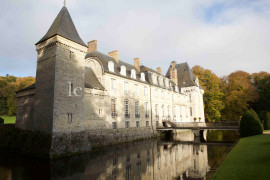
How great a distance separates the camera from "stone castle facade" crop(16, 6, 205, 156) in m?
14.1

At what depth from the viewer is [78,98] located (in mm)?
15641

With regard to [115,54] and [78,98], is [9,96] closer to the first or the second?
[115,54]

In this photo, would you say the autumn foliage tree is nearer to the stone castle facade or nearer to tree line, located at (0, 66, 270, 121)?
tree line, located at (0, 66, 270, 121)

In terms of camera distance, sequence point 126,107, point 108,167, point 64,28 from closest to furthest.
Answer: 1. point 108,167
2. point 64,28
3. point 126,107

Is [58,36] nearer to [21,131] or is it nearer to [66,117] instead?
[66,117]

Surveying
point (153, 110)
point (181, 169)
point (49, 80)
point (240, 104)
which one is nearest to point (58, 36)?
point (49, 80)

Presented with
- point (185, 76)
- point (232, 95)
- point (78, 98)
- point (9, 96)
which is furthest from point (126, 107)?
point (9, 96)

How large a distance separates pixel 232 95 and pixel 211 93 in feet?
12.2

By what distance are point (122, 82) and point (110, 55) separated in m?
5.68

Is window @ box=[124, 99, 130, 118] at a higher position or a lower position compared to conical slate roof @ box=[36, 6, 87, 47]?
lower

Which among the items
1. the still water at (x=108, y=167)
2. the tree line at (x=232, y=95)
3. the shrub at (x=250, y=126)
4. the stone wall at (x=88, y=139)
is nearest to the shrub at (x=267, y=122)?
the tree line at (x=232, y=95)

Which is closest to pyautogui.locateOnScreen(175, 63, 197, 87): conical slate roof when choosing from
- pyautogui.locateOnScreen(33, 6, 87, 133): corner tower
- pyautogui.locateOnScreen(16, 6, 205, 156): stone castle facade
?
pyautogui.locateOnScreen(16, 6, 205, 156): stone castle facade

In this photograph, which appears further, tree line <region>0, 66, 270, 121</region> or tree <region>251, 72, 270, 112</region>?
tree <region>251, 72, 270, 112</region>

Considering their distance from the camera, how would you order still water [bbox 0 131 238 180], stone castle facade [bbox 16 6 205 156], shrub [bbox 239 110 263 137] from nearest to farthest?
1. still water [bbox 0 131 238 180]
2. stone castle facade [bbox 16 6 205 156]
3. shrub [bbox 239 110 263 137]
